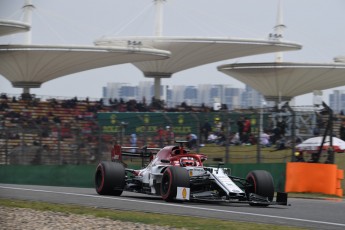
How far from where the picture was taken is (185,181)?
16.2m

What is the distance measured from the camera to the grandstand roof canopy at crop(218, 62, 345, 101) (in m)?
71.1

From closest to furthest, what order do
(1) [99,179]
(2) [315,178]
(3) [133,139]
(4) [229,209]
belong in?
(4) [229,209]
(1) [99,179]
(2) [315,178]
(3) [133,139]

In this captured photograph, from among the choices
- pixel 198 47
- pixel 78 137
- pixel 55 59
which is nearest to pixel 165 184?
pixel 78 137

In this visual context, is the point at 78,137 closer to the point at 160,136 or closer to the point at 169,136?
the point at 160,136

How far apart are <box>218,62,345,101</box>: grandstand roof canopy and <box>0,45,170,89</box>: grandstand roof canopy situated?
12.7 meters

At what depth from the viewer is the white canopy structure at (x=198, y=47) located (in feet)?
207

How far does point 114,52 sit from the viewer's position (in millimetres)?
58562

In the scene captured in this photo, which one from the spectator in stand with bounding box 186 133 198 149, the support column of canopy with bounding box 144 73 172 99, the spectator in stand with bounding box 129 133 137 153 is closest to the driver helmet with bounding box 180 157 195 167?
the spectator in stand with bounding box 186 133 198 149

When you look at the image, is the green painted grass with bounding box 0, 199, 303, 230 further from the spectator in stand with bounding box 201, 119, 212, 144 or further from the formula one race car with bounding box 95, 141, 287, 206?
the spectator in stand with bounding box 201, 119, 212, 144

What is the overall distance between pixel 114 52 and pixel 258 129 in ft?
121

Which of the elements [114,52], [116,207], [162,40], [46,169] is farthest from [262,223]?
[162,40]

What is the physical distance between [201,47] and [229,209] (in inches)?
1961

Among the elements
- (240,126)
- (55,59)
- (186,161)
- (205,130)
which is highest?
(55,59)

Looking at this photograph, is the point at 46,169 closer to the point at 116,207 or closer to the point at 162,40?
the point at 116,207
